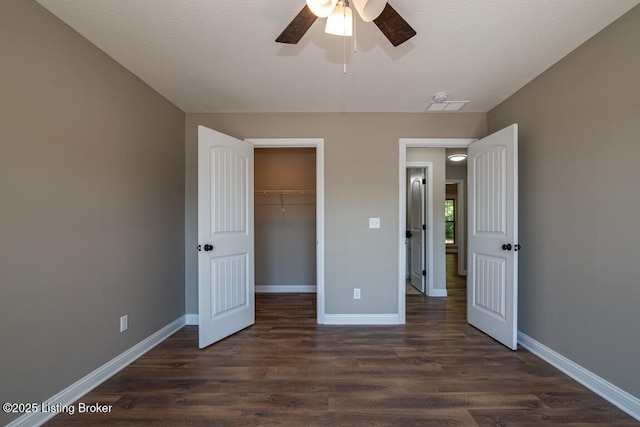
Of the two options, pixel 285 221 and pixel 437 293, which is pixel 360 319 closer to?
pixel 437 293

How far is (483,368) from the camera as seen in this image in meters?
2.22

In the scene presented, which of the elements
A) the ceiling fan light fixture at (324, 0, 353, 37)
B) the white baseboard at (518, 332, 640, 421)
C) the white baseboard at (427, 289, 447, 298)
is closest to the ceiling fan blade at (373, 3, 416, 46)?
the ceiling fan light fixture at (324, 0, 353, 37)

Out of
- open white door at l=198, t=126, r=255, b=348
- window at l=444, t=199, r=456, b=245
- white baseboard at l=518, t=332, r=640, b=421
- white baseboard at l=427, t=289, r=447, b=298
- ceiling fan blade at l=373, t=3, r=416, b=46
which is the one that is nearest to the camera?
ceiling fan blade at l=373, t=3, r=416, b=46

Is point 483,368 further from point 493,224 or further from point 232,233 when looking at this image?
point 232,233

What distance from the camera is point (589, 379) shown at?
1.95 m

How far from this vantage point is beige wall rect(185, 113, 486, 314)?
320 centimetres

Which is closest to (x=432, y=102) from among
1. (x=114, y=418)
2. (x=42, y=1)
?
(x=42, y=1)

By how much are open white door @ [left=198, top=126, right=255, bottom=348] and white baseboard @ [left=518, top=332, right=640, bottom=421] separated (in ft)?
9.04

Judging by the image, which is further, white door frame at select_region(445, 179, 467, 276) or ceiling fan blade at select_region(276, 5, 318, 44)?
white door frame at select_region(445, 179, 467, 276)

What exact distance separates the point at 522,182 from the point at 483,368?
1.70 meters

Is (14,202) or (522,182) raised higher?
(522,182)

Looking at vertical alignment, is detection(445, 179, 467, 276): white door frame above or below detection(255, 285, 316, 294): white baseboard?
above

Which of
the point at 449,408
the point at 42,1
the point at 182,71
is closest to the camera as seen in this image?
the point at 42,1

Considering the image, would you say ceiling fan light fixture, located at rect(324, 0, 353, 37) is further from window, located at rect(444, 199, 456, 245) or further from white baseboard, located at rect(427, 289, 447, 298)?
window, located at rect(444, 199, 456, 245)
